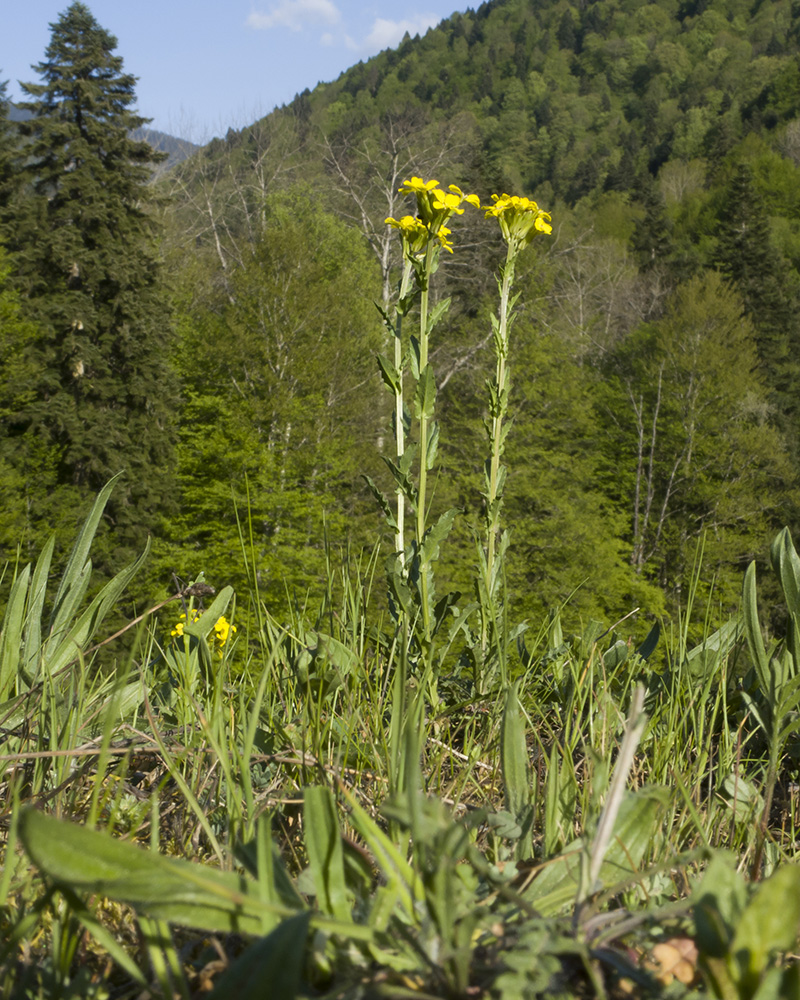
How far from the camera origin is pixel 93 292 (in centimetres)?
1856

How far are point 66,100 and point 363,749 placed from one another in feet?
72.3

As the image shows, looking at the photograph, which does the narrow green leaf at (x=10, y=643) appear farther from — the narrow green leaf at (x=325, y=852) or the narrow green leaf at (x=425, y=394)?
the narrow green leaf at (x=425, y=394)

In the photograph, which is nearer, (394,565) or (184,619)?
(394,565)

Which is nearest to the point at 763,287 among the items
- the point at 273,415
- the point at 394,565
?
the point at 273,415

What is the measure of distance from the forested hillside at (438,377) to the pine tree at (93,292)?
0.14 meters

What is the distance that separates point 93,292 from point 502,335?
1867 centimetres

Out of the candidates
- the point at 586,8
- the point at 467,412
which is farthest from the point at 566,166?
the point at 467,412

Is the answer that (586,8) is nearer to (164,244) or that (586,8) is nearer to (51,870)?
(164,244)

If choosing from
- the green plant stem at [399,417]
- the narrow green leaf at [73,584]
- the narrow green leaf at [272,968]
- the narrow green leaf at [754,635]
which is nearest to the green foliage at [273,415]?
the green plant stem at [399,417]

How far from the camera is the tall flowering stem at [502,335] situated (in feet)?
7.04

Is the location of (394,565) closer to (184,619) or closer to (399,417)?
(399,417)

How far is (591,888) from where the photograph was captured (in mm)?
556

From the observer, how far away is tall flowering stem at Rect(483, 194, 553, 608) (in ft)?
7.04

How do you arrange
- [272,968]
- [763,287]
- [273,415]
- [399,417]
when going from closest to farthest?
[272,968] → [399,417] → [273,415] → [763,287]
